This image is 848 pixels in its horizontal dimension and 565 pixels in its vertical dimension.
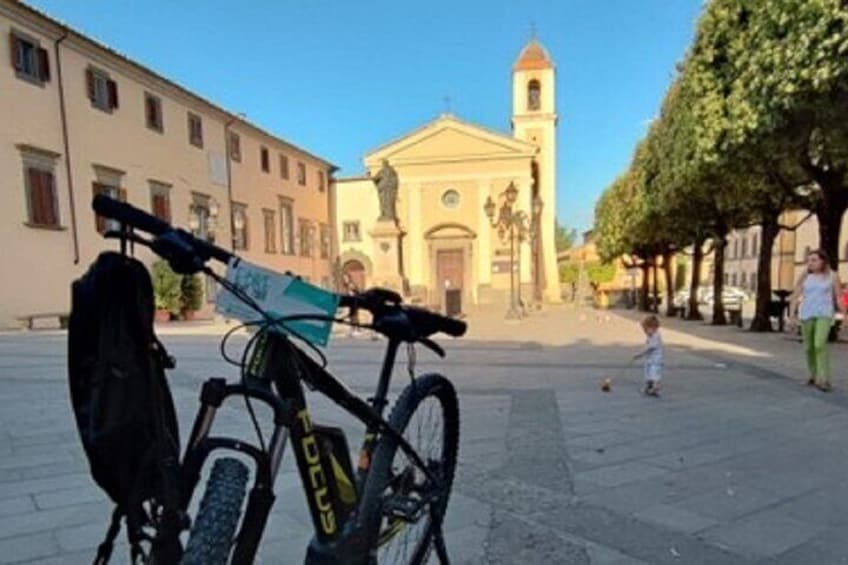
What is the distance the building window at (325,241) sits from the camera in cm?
3725

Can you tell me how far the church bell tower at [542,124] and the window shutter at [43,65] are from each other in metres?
26.3

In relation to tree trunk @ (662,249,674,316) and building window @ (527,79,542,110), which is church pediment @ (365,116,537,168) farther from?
tree trunk @ (662,249,674,316)

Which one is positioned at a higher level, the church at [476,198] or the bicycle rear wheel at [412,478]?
the church at [476,198]

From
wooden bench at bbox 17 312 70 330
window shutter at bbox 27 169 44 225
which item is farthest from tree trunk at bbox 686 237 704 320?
window shutter at bbox 27 169 44 225

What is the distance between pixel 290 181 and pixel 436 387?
107 feet

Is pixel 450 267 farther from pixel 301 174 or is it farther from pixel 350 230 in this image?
pixel 301 174

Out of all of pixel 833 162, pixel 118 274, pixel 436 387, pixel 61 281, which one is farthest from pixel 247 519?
pixel 61 281

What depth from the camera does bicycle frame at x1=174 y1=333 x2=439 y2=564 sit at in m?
1.54

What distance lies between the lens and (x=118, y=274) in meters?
1.44

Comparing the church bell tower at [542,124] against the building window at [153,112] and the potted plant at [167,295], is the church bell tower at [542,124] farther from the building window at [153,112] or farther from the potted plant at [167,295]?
the potted plant at [167,295]

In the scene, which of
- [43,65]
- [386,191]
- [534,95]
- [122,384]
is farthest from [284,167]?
[122,384]

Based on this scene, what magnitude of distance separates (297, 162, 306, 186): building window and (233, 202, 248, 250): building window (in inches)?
261

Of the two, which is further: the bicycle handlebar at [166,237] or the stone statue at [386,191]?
the stone statue at [386,191]

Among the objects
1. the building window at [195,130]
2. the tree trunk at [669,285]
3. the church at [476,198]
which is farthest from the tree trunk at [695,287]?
the building window at [195,130]
